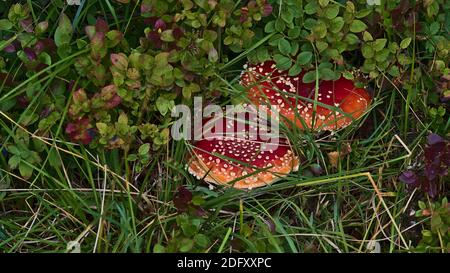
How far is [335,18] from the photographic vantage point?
7.48 feet

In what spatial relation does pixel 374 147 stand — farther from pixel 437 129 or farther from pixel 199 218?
pixel 199 218

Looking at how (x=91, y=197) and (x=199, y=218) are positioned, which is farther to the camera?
(x=91, y=197)

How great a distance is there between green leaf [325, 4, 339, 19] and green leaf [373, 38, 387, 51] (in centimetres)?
16

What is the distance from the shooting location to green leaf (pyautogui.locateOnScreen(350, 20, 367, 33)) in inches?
89.4

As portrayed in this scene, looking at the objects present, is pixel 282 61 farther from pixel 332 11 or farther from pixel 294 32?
pixel 332 11

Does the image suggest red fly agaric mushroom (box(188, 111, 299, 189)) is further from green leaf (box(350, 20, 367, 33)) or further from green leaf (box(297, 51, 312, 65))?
green leaf (box(350, 20, 367, 33))

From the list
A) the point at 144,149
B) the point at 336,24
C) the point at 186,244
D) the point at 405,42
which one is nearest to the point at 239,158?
the point at 144,149

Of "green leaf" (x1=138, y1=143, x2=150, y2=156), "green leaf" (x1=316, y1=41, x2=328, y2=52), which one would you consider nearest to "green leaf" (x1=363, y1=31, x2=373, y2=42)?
"green leaf" (x1=316, y1=41, x2=328, y2=52)

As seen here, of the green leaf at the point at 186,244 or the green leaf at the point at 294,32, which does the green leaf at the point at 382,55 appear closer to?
the green leaf at the point at 294,32

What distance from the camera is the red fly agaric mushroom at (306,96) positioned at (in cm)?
234

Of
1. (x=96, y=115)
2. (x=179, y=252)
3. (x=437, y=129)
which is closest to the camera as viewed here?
(x=179, y=252)

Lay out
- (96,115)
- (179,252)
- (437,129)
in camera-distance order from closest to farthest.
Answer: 1. (179,252)
2. (96,115)
3. (437,129)
